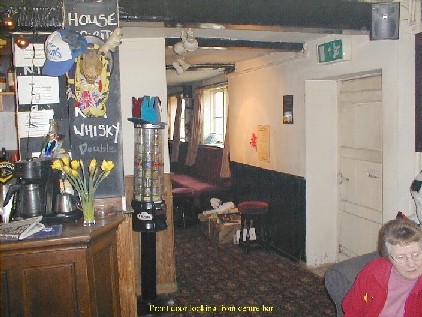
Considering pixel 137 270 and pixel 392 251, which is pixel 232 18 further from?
pixel 137 270

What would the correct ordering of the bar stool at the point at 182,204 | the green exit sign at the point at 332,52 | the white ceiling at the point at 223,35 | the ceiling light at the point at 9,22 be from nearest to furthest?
the ceiling light at the point at 9,22 < the white ceiling at the point at 223,35 < the green exit sign at the point at 332,52 < the bar stool at the point at 182,204

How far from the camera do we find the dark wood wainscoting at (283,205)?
16.8ft

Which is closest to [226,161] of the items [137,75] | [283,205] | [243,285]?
[283,205]

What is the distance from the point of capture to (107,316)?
110 inches

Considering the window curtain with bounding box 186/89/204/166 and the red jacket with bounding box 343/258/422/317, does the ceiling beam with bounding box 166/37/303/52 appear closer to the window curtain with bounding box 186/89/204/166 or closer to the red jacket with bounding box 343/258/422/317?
the red jacket with bounding box 343/258/422/317

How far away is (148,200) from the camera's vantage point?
3.71 metres

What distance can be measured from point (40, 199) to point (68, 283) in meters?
0.67

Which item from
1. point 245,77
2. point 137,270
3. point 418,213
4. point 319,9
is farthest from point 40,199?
point 245,77

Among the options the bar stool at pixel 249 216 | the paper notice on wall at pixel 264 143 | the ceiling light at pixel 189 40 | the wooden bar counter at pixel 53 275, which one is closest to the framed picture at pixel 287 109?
the paper notice on wall at pixel 264 143

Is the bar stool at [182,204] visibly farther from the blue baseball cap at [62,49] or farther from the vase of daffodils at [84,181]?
the blue baseball cap at [62,49]

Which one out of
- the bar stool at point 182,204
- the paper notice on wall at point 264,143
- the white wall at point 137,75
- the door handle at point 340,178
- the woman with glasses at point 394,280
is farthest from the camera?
the bar stool at point 182,204

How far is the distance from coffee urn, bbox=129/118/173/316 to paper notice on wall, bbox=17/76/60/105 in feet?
2.19

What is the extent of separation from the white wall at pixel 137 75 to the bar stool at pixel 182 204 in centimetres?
284

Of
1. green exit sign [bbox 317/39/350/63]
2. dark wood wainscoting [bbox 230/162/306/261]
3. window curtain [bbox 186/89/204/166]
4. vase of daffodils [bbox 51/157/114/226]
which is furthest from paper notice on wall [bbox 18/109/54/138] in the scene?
window curtain [bbox 186/89/204/166]
